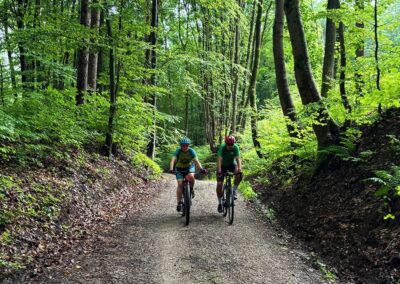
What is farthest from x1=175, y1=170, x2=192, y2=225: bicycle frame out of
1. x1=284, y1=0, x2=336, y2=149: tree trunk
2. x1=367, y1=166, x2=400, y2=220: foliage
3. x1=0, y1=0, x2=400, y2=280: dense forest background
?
x1=367, y1=166, x2=400, y2=220: foliage

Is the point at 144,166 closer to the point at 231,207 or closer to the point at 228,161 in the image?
the point at 228,161

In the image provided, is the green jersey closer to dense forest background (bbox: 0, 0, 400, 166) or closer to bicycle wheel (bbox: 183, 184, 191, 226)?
bicycle wheel (bbox: 183, 184, 191, 226)

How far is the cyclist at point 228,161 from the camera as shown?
9.09 m

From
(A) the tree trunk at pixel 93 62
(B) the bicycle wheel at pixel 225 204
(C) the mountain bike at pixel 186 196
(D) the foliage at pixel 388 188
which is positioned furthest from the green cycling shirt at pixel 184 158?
(A) the tree trunk at pixel 93 62

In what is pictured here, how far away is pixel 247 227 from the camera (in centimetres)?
855

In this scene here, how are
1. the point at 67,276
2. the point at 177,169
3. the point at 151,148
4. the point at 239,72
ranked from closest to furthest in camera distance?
the point at 67,276, the point at 177,169, the point at 151,148, the point at 239,72

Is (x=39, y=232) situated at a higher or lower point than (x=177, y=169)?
lower

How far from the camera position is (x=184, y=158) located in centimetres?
920

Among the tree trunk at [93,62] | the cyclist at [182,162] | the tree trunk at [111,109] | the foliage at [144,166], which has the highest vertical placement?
the tree trunk at [93,62]

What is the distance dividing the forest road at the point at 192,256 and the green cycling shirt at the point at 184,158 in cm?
140

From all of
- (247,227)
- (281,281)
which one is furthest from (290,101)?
(281,281)

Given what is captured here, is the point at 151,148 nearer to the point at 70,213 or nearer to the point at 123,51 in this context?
the point at 123,51

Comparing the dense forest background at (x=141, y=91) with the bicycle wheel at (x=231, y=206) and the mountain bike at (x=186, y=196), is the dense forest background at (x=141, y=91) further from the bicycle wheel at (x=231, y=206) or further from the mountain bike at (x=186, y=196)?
the mountain bike at (x=186, y=196)

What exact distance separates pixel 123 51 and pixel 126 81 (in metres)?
1.50
